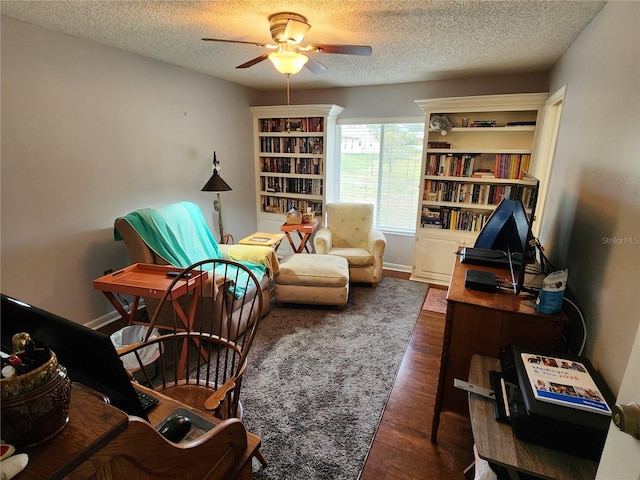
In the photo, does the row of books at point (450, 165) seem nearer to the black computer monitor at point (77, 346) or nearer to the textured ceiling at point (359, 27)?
the textured ceiling at point (359, 27)

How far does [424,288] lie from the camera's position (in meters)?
3.75

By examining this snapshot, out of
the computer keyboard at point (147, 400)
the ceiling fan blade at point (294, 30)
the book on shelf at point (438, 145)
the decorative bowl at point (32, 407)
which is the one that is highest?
the ceiling fan blade at point (294, 30)

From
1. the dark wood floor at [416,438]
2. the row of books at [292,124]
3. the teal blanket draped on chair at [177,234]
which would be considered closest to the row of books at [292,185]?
the row of books at [292,124]

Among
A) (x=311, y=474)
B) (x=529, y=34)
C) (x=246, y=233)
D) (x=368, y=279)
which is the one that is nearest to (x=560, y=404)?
(x=311, y=474)

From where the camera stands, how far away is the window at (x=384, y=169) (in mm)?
4074

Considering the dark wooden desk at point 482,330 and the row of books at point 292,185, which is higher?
the row of books at point 292,185

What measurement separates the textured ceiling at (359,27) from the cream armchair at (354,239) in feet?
5.19

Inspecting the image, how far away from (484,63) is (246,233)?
3390mm

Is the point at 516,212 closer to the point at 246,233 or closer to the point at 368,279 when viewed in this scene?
the point at 368,279

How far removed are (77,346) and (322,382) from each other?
1725 mm

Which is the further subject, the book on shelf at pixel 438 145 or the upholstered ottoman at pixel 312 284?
the book on shelf at pixel 438 145

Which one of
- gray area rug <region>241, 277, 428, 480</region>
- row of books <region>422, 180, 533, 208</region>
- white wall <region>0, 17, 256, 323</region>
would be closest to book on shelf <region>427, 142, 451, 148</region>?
row of books <region>422, 180, 533, 208</region>

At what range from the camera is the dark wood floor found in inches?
62.9

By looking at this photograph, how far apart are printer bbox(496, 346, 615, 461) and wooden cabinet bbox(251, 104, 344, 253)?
3440mm
